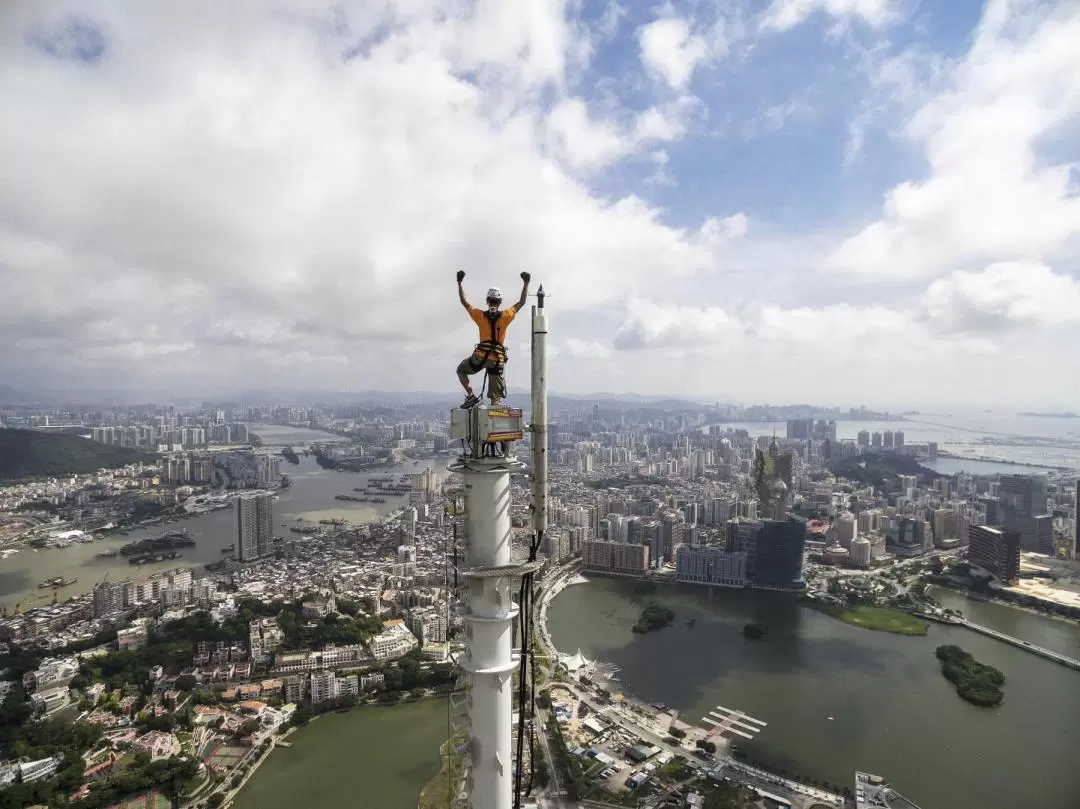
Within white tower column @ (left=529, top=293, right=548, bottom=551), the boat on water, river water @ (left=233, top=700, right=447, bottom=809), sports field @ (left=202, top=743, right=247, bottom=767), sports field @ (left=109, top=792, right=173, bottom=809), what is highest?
white tower column @ (left=529, top=293, right=548, bottom=551)

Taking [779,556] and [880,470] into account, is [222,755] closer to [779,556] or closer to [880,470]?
[779,556]

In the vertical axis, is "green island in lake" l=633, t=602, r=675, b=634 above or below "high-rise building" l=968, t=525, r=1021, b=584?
below

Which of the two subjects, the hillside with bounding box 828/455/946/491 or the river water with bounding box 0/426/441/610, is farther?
the hillside with bounding box 828/455/946/491

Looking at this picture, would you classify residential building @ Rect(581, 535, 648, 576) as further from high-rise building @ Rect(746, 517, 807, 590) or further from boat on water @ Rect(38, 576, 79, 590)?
boat on water @ Rect(38, 576, 79, 590)

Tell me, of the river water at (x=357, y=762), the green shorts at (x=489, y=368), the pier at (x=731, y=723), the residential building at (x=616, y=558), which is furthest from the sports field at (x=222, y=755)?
the residential building at (x=616, y=558)

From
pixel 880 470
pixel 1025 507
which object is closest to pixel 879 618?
pixel 1025 507

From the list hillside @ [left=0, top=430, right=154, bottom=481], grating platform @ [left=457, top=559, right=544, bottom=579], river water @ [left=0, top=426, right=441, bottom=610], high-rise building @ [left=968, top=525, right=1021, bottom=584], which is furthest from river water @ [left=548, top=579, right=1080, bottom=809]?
hillside @ [left=0, top=430, right=154, bottom=481]

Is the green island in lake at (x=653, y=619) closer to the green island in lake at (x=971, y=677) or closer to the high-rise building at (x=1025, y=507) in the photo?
the green island in lake at (x=971, y=677)

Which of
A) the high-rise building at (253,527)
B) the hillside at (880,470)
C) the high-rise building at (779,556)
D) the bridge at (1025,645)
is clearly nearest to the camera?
the bridge at (1025,645)
